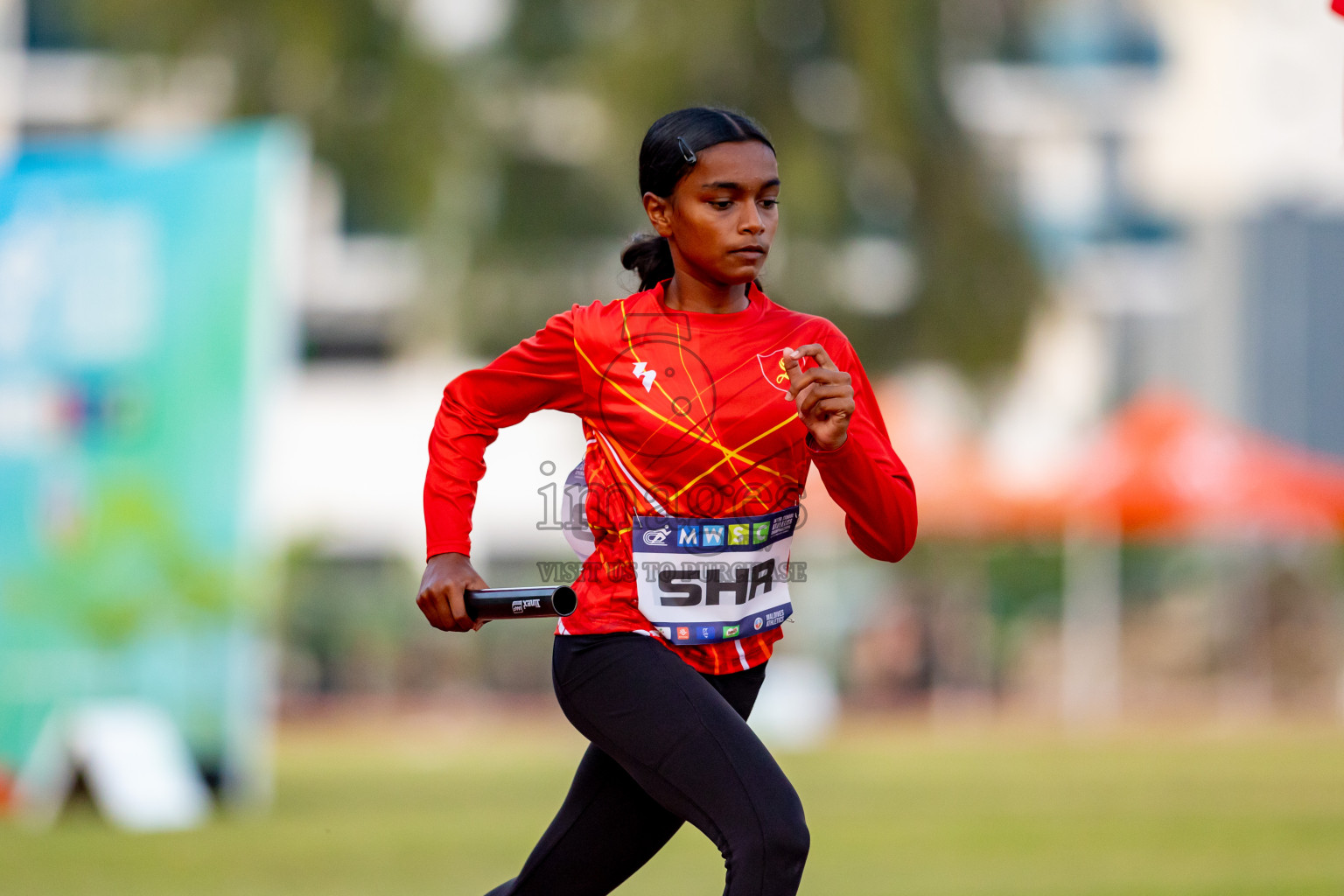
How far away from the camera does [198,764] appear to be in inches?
508

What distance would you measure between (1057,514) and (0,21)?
2331cm

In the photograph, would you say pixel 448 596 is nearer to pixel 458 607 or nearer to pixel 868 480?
pixel 458 607

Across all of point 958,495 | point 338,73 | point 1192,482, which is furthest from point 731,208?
point 958,495

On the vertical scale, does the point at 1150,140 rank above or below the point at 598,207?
above

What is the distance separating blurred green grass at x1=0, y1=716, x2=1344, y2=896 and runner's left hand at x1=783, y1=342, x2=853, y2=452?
19.2 feet

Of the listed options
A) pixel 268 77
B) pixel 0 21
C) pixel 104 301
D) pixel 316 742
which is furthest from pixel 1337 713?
pixel 0 21

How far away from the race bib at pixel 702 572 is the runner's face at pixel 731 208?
525 mm

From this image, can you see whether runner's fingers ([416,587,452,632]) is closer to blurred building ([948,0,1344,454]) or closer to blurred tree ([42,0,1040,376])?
blurred tree ([42,0,1040,376])

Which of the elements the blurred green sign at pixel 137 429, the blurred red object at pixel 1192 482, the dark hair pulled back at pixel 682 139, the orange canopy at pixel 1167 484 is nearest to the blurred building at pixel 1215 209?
the orange canopy at pixel 1167 484

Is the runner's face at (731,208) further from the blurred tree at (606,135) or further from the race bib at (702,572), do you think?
the blurred tree at (606,135)

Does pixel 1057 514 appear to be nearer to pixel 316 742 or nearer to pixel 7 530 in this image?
pixel 316 742

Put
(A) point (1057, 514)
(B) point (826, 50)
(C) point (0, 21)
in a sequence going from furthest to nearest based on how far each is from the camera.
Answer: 1. (C) point (0, 21)
2. (A) point (1057, 514)
3. (B) point (826, 50)

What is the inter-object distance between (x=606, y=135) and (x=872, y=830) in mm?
8000

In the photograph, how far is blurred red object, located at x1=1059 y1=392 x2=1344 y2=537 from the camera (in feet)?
72.8
